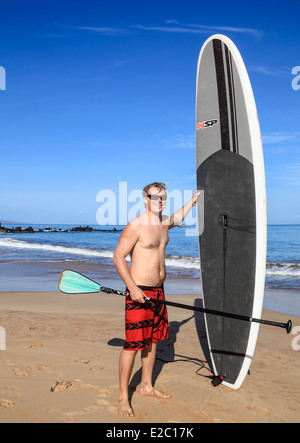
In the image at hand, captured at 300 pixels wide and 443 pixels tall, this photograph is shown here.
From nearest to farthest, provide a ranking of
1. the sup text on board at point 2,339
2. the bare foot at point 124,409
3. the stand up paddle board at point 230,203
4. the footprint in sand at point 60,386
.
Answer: the bare foot at point 124,409 < the footprint in sand at point 60,386 < the stand up paddle board at point 230,203 < the sup text on board at point 2,339

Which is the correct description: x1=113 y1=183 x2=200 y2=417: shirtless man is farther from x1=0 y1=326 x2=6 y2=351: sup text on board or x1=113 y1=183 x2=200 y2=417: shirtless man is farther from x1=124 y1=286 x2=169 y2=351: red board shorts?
x1=0 y1=326 x2=6 y2=351: sup text on board

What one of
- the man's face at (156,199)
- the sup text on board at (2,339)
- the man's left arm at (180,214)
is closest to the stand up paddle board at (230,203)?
the man's left arm at (180,214)

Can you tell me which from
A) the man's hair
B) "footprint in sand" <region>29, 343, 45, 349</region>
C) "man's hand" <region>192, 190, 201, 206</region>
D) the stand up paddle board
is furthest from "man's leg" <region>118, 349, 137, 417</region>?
"footprint in sand" <region>29, 343, 45, 349</region>

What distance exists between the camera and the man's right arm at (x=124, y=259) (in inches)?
101

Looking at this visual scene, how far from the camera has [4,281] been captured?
921 centimetres

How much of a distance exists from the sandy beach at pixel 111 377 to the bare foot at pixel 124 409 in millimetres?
42

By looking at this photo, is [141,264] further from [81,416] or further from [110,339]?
[110,339]

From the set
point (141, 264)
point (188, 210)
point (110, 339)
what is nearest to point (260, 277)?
point (188, 210)

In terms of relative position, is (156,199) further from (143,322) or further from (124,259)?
(143,322)

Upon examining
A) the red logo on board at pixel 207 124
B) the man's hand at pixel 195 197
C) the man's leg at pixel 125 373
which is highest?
the red logo on board at pixel 207 124

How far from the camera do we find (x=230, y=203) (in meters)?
3.27

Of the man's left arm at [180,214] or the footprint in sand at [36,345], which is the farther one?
the footprint in sand at [36,345]

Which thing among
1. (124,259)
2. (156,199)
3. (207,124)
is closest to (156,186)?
(156,199)

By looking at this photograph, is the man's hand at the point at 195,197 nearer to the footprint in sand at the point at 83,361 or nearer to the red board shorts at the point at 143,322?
the red board shorts at the point at 143,322
